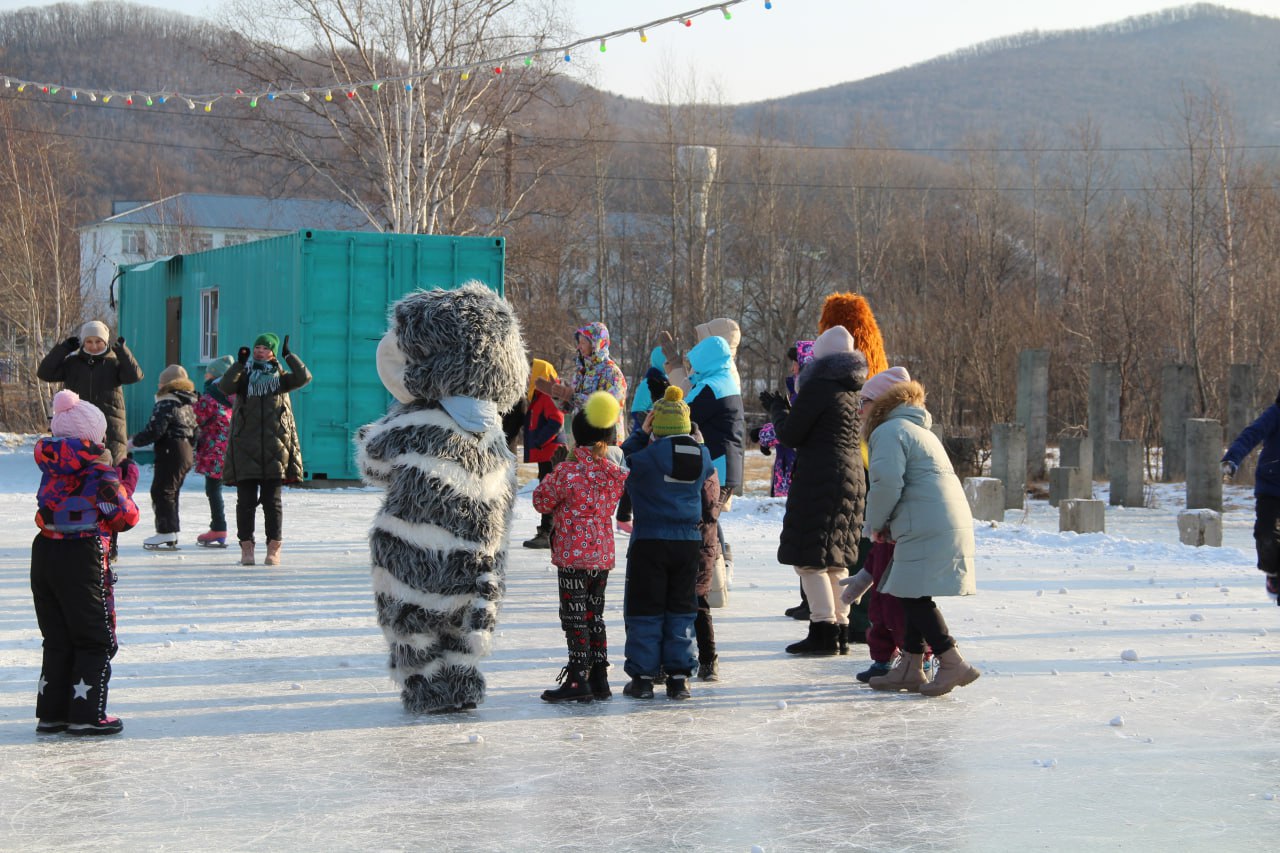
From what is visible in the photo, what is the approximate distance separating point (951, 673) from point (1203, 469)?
14272 mm

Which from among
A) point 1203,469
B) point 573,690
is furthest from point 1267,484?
point 1203,469

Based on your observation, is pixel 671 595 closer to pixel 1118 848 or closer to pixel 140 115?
pixel 1118 848

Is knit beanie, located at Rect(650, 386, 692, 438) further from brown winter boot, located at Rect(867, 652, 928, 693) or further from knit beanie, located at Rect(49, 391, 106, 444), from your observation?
knit beanie, located at Rect(49, 391, 106, 444)

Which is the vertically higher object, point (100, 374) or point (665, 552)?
point (100, 374)

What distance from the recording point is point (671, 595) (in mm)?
6535

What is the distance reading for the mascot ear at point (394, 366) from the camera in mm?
6188

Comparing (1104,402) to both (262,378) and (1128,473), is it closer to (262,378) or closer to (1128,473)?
(1128,473)

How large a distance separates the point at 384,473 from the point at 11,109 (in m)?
33.3

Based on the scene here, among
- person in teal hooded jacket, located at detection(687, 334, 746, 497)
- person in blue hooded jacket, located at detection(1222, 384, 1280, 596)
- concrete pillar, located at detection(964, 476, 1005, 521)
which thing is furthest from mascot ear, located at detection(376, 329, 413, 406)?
concrete pillar, located at detection(964, 476, 1005, 521)

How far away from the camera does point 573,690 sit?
647 centimetres

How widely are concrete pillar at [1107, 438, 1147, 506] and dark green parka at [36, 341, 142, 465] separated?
15024 mm

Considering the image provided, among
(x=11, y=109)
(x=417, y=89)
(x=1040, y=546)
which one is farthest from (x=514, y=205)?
(x=1040, y=546)

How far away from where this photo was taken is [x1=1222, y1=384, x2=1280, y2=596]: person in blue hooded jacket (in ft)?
27.4

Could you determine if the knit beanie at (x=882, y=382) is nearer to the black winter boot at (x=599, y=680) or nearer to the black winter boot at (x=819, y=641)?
the black winter boot at (x=819, y=641)
